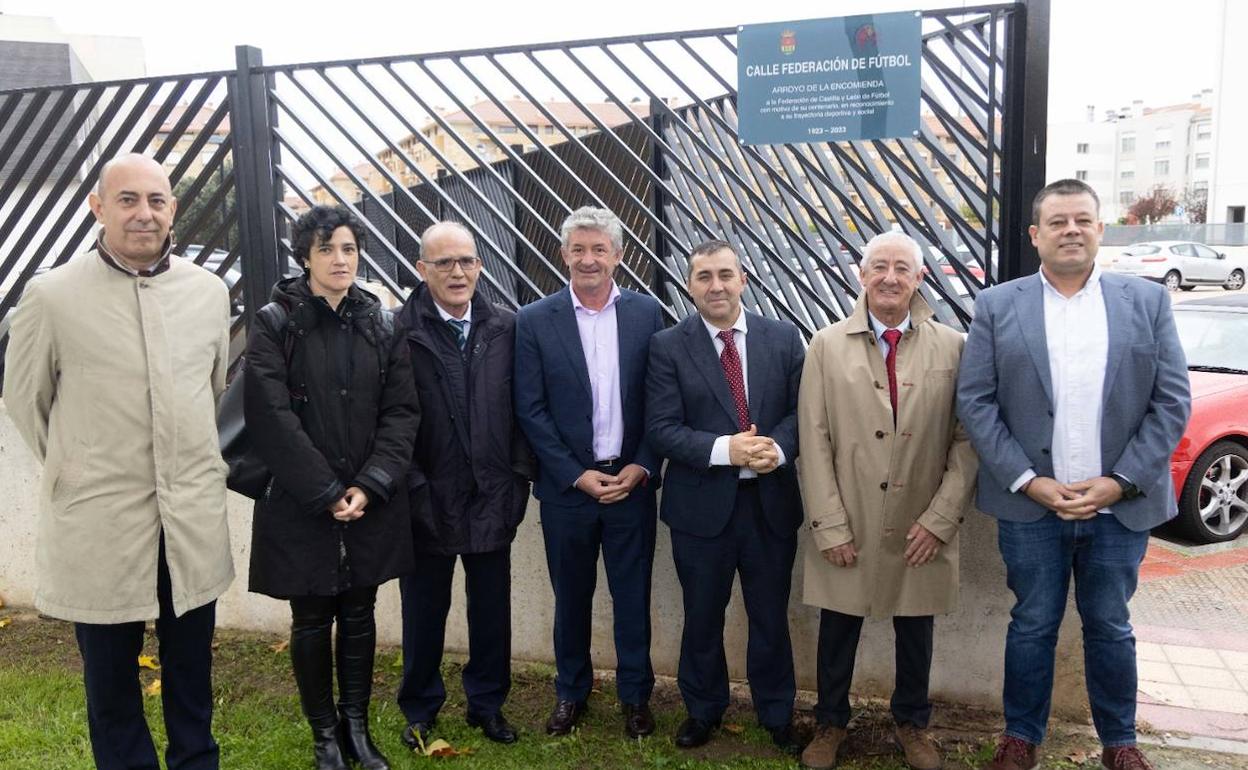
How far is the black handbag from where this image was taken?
3.24 m

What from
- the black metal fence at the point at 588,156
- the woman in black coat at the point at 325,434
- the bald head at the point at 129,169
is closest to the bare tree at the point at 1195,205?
the black metal fence at the point at 588,156

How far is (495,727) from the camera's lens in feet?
12.4

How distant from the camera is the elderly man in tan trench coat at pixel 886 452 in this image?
132 inches

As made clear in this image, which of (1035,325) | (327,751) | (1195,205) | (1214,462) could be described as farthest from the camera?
(1195,205)

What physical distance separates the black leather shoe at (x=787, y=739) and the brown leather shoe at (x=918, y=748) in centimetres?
36

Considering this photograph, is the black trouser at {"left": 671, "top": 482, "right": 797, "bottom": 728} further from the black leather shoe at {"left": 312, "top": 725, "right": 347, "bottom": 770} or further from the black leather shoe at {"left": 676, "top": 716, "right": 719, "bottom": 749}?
the black leather shoe at {"left": 312, "top": 725, "right": 347, "bottom": 770}

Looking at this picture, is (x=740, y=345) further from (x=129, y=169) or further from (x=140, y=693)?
(x=140, y=693)

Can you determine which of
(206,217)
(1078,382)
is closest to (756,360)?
(1078,382)

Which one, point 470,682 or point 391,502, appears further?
point 470,682

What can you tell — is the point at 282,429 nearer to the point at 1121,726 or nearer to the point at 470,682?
the point at 470,682

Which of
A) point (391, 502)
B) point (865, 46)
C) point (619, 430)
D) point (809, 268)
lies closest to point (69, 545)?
point (391, 502)

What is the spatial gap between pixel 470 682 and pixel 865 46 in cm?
281

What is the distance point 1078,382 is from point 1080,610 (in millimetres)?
802

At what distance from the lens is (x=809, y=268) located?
17.4 feet
